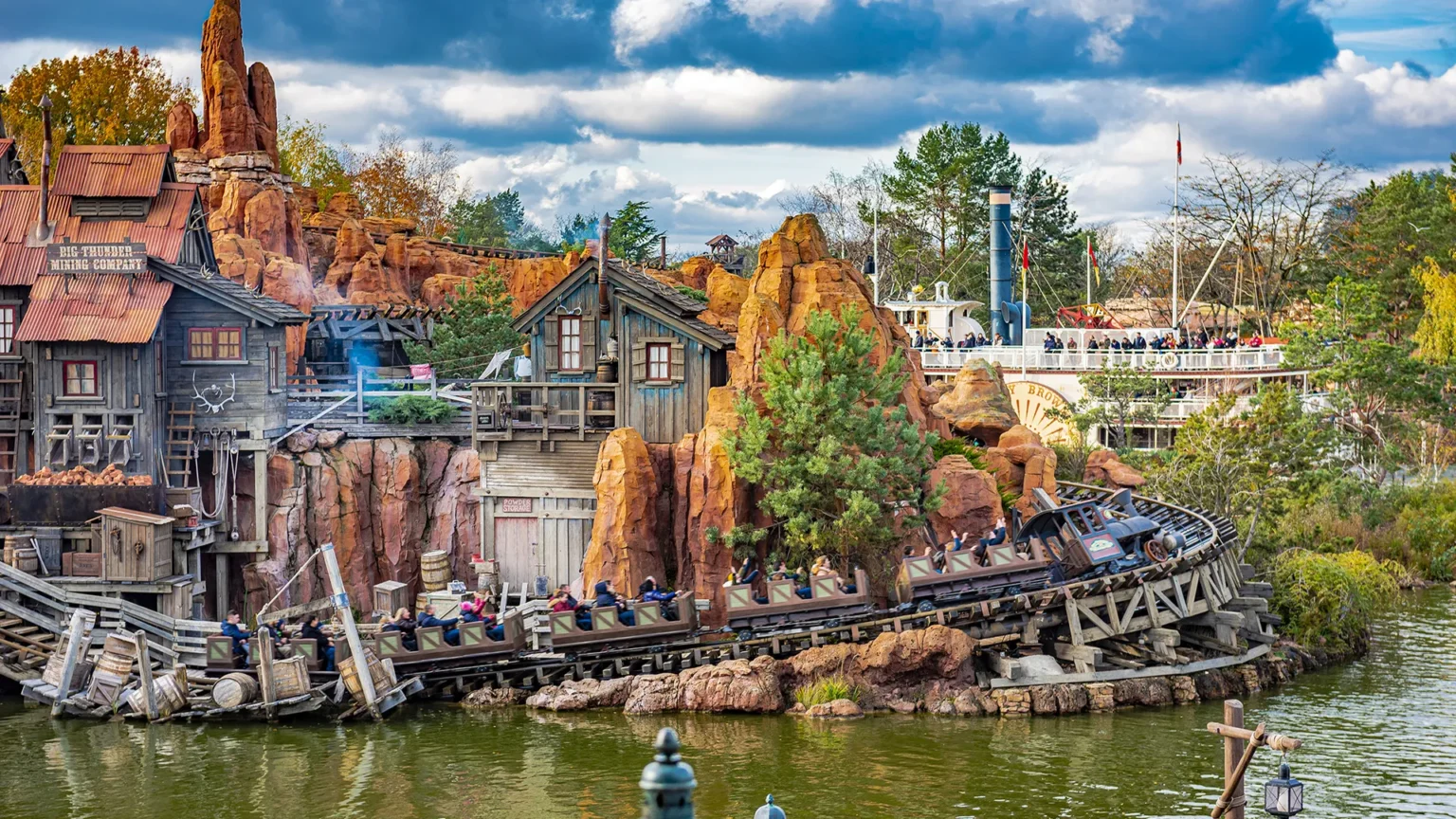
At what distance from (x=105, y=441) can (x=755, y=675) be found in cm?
1693

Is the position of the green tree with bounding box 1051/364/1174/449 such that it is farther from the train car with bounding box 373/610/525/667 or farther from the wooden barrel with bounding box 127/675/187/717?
the wooden barrel with bounding box 127/675/187/717

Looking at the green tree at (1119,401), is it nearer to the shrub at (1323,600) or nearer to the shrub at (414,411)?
the shrub at (1323,600)

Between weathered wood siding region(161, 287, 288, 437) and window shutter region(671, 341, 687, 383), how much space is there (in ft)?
32.5

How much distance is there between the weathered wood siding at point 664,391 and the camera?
38.6 meters

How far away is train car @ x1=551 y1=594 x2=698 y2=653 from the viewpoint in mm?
33281

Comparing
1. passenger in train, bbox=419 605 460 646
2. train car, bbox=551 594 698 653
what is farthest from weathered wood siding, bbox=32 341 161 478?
train car, bbox=551 594 698 653

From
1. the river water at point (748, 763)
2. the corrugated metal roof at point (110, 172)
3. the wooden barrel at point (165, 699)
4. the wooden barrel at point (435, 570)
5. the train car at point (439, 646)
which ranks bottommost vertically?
the river water at point (748, 763)

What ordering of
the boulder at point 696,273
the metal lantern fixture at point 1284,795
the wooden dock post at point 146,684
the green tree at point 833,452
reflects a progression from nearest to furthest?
the metal lantern fixture at point 1284,795
the wooden dock post at point 146,684
the green tree at point 833,452
the boulder at point 696,273

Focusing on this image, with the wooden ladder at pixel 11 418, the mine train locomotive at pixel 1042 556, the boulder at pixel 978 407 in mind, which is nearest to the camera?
the mine train locomotive at pixel 1042 556

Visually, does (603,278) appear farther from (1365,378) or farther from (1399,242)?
(1399,242)

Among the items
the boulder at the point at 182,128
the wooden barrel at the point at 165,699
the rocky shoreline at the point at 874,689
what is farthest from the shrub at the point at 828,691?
the boulder at the point at 182,128

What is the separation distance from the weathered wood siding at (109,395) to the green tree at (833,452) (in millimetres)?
14250

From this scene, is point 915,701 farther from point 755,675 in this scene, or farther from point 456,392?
point 456,392

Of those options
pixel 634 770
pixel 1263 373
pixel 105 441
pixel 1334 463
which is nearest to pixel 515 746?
pixel 634 770
